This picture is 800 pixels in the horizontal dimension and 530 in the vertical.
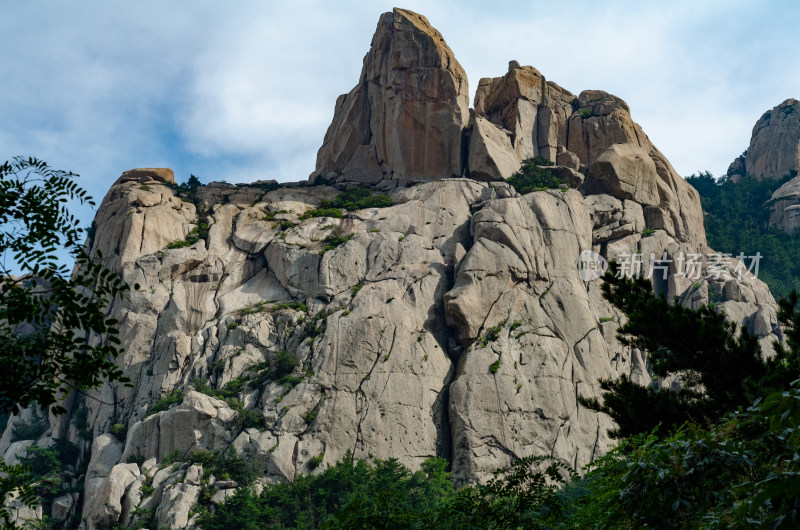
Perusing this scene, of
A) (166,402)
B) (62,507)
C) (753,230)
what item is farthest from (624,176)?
(62,507)

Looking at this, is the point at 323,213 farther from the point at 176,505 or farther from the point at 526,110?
the point at 176,505

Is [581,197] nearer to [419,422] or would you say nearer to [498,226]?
[498,226]

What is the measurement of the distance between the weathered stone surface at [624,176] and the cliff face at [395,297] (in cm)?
16

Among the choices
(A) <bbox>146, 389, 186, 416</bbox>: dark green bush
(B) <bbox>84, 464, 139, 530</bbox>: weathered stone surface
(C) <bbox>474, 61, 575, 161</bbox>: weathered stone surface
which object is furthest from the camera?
(C) <bbox>474, 61, 575, 161</bbox>: weathered stone surface

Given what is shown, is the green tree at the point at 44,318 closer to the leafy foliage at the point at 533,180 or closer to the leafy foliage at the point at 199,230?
the leafy foliage at the point at 199,230

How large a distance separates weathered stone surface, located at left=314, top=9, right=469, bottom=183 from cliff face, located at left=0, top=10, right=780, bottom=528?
14 cm

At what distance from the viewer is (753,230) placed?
7250 centimetres

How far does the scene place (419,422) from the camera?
37281 millimetres

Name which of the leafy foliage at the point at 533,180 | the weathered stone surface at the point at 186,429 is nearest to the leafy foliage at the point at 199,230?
the weathered stone surface at the point at 186,429

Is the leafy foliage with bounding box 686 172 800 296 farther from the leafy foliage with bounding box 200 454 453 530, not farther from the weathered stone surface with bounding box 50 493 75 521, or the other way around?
the weathered stone surface with bounding box 50 493 75 521

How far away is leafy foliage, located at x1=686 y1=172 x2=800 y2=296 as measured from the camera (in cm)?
6556

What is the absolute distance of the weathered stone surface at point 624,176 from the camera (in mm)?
51406

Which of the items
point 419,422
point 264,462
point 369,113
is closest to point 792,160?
point 369,113

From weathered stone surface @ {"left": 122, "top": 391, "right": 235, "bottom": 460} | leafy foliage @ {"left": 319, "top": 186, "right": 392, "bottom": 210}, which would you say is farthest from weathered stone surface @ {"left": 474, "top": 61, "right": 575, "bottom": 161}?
weathered stone surface @ {"left": 122, "top": 391, "right": 235, "bottom": 460}
